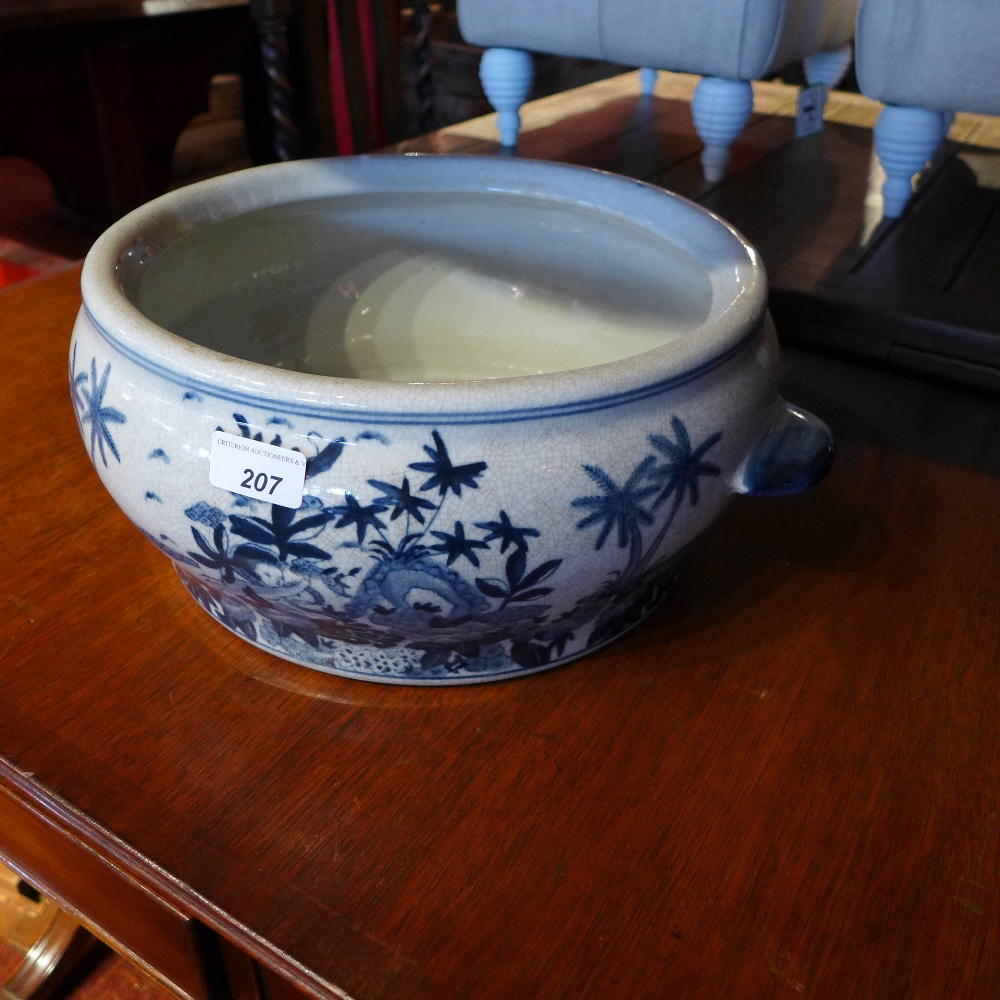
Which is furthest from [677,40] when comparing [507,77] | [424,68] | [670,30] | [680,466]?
[680,466]

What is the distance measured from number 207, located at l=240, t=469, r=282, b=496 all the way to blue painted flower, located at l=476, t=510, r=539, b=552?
7 centimetres

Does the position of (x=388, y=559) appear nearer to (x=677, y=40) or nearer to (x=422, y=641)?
(x=422, y=641)

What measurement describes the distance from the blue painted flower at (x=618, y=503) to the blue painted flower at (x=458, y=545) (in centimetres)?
4

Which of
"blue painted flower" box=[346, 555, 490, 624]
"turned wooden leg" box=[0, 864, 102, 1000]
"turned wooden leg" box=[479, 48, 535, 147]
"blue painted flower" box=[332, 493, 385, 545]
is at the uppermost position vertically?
"blue painted flower" box=[332, 493, 385, 545]

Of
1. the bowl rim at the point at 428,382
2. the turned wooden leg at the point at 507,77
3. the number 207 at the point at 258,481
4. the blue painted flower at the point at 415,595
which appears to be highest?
the bowl rim at the point at 428,382

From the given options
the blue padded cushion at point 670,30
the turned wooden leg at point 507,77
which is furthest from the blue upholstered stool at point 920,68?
the turned wooden leg at point 507,77

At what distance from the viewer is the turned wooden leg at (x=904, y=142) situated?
0.84 m

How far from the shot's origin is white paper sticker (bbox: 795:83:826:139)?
1.15m

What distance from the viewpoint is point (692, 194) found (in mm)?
981

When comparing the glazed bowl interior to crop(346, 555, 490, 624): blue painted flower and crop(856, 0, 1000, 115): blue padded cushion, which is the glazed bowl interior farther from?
crop(856, 0, 1000, 115): blue padded cushion

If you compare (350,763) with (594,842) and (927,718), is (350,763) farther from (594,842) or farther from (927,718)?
(927,718)

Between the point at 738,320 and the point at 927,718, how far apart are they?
182mm

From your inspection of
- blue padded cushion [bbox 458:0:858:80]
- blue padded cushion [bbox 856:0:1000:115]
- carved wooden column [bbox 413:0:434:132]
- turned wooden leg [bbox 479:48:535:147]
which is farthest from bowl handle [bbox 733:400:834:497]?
carved wooden column [bbox 413:0:434:132]

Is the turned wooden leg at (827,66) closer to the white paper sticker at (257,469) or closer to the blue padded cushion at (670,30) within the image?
the blue padded cushion at (670,30)
